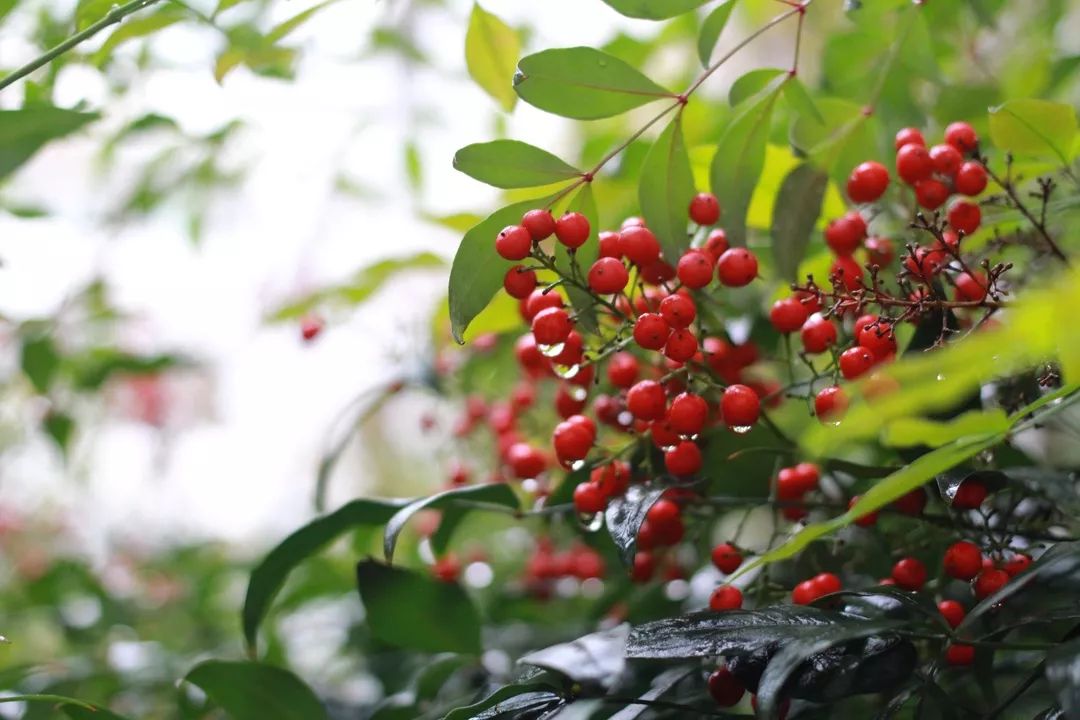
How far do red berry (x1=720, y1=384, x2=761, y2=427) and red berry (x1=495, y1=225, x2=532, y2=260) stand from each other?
13 centimetres

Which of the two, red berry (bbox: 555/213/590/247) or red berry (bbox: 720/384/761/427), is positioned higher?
red berry (bbox: 555/213/590/247)

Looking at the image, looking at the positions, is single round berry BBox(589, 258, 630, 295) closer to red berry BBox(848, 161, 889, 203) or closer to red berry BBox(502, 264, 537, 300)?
red berry BBox(502, 264, 537, 300)

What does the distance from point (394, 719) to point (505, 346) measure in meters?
0.43

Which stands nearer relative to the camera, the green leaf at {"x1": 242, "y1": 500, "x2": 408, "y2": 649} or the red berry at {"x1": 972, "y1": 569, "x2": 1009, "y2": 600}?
the red berry at {"x1": 972, "y1": 569, "x2": 1009, "y2": 600}

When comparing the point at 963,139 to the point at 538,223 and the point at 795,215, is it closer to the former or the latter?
the point at 795,215

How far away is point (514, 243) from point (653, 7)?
16cm

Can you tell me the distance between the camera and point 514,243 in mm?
471

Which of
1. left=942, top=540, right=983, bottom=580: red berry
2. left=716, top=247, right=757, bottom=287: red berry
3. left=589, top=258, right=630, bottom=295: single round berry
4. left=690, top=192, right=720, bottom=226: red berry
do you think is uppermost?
left=690, top=192, right=720, bottom=226: red berry

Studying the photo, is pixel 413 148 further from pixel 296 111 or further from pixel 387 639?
pixel 387 639

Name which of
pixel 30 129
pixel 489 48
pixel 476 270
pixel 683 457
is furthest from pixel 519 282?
pixel 30 129

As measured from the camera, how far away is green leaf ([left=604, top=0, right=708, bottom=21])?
51 centimetres

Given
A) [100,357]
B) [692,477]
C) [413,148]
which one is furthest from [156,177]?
[692,477]

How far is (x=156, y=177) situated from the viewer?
3.71 feet

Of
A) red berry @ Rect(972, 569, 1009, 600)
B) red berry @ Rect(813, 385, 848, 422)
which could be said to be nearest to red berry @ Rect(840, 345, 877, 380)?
red berry @ Rect(813, 385, 848, 422)
